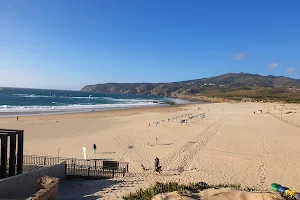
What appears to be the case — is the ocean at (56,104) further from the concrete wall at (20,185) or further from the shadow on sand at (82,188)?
the concrete wall at (20,185)

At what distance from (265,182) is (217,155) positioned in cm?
556

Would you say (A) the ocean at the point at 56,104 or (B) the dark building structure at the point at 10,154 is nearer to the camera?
(B) the dark building structure at the point at 10,154

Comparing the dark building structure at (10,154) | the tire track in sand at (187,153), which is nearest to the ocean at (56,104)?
the tire track in sand at (187,153)

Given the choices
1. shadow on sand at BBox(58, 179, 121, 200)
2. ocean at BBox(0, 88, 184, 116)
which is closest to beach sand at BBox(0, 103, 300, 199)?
shadow on sand at BBox(58, 179, 121, 200)

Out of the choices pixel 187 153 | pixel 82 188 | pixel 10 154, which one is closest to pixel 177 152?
pixel 187 153

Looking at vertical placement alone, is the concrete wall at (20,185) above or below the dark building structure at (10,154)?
below

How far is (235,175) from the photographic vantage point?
48.3ft

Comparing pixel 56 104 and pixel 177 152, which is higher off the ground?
pixel 56 104

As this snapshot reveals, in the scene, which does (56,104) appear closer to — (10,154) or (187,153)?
(187,153)

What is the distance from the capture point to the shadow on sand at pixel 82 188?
35.1ft

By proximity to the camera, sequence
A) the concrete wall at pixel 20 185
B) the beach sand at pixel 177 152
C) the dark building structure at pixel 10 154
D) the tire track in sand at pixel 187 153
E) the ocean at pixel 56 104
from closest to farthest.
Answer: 1. the concrete wall at pixel 20 185
2. the dark building structure at pixel 10 154
3. the beach sand at pixel 177 152
4. the tire track in sand at pixel 187 153
5. the ocean at pixel 56 104

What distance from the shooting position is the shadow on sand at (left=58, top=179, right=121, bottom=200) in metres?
10.7

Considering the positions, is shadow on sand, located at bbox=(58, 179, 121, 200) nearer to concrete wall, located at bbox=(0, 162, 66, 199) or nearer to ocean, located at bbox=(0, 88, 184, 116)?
concrete wall, located at bbox=(0, 162, 66, 199)

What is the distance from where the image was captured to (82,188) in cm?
1208
